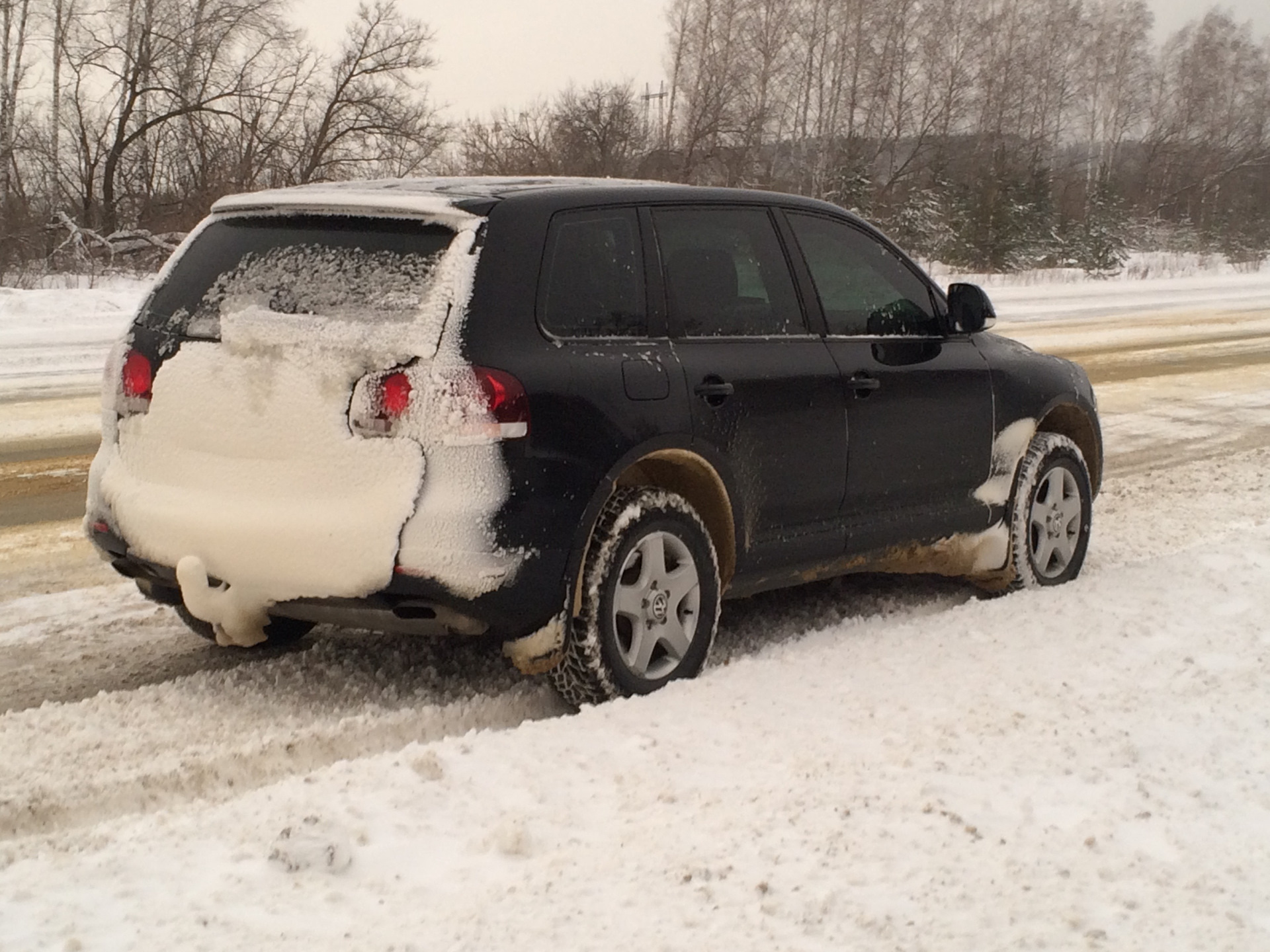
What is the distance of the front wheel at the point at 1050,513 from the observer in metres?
6.16

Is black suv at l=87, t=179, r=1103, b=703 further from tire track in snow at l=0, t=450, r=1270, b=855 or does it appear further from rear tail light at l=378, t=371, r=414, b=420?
tire track in snow at l=0, t=450, r=1270, b=855

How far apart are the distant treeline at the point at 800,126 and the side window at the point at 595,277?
2182 centimetres

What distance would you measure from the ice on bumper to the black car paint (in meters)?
0.17

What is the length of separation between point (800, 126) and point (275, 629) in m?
46.5

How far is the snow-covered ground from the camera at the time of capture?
3066mm

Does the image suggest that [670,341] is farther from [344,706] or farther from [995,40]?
[995,40]

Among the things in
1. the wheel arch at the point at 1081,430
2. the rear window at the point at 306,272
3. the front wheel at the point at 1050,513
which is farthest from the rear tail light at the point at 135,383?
the wheel arch at the point at 1081,430

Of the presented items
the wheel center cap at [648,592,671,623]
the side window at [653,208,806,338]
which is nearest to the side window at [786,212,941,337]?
the side window at [653,208,806,338]

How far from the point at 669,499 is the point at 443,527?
0.87m

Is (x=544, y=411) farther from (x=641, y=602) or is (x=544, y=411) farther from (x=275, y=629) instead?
(x=275, y=629)

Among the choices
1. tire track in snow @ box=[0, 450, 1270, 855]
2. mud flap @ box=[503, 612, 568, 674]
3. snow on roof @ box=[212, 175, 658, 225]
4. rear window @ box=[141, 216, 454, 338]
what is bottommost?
tire track in snow @ box=[0, 450, 1270, 855]

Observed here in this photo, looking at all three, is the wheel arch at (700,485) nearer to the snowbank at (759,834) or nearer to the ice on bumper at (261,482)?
the snowbank at (759,834)

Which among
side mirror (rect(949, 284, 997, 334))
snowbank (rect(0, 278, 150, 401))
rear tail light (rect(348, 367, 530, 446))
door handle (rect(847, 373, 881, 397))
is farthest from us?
snowbank (rect(0, 278, 150, 401))

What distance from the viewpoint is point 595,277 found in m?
4.57
